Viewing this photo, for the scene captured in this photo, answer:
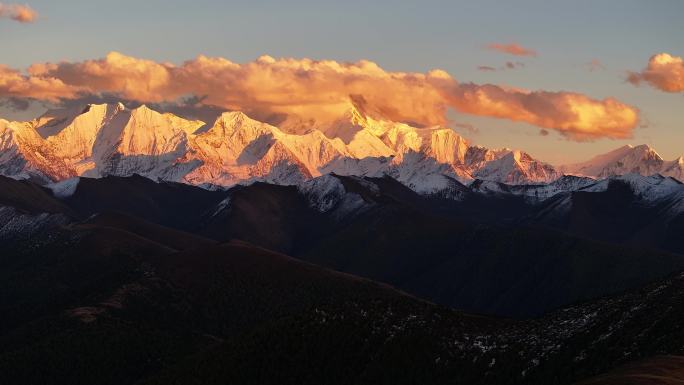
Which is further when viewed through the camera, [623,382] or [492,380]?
[492,380]

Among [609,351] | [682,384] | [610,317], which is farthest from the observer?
[610,317]

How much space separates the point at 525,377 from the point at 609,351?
14.0 metres

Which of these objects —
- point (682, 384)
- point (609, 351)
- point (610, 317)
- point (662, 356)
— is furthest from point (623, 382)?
point (610, 317)

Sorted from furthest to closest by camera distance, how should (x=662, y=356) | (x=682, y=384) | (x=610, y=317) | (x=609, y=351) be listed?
(x=610, y=317), (x=609, y=351), (x=662, y=356), (x=682, y=384)

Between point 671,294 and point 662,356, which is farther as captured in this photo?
point 671,294

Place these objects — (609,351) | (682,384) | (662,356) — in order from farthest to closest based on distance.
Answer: (609,351)
(662,356)
(682,384)

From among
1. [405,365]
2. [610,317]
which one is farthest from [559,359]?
[405,365]

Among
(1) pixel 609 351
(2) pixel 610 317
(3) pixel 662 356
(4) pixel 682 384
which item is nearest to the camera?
(4) pixel 682 384

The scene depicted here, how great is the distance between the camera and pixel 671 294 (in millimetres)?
193500

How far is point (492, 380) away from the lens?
181m

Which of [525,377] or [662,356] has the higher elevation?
[662,356]

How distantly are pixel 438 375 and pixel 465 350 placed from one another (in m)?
7.45

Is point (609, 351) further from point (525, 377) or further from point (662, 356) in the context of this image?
point (662, 356)

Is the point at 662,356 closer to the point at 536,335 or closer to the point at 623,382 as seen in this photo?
the point at 623,382
